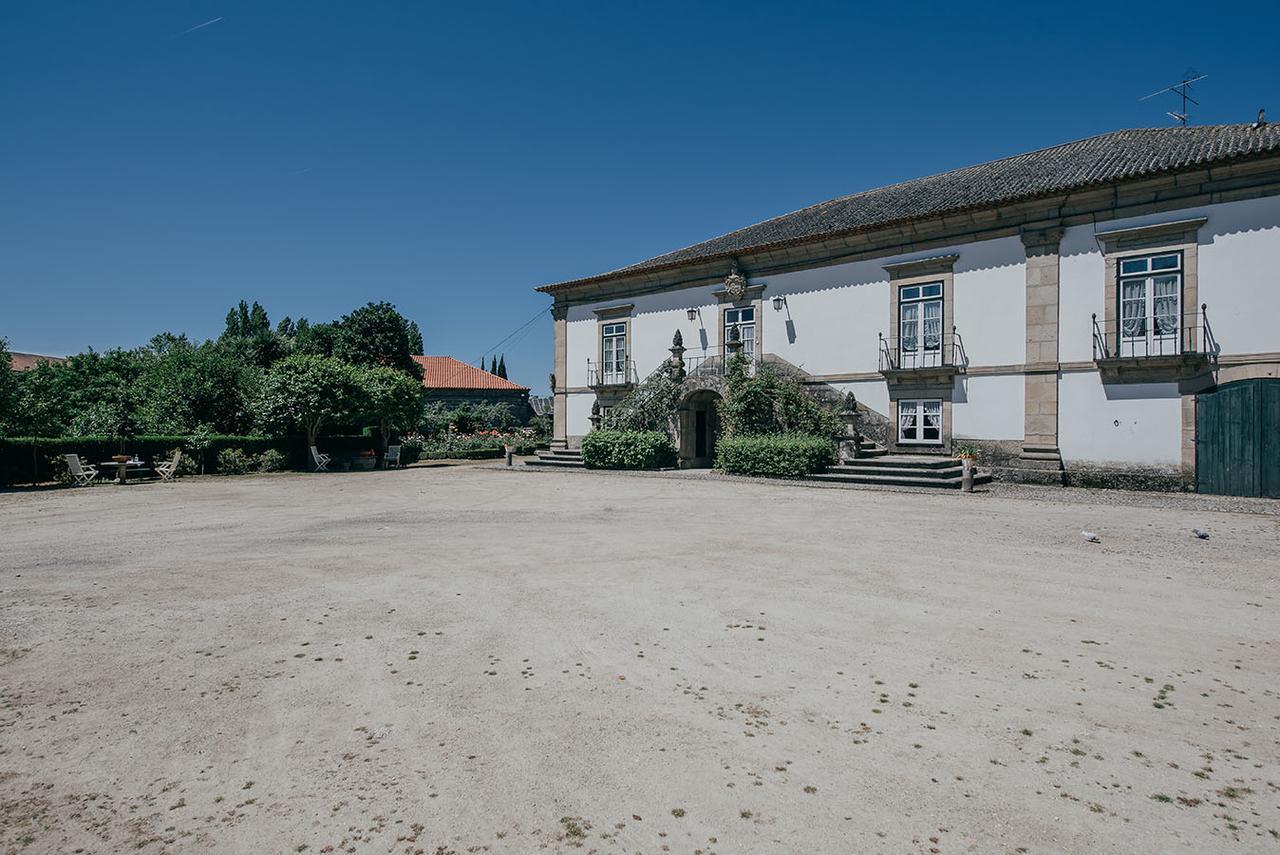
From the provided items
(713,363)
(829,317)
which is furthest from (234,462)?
(829,317)

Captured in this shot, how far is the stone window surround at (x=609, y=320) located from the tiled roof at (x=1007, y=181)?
1186 millimetres

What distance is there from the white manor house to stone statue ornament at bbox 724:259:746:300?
6cm

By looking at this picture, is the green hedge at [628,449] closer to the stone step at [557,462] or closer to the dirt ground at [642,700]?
the stone step at [557,462]

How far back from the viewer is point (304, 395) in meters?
22.9

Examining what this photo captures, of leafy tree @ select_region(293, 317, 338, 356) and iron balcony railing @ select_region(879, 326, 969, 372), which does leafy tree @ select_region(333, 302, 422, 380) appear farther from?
iron balcony railing @ select_region(879, 326, 969, 372)

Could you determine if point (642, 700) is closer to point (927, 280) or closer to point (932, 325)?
point (932, 325)

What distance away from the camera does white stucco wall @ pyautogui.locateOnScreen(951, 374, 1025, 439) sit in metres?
16.7

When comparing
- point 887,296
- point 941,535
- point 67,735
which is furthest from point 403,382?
point 67,735

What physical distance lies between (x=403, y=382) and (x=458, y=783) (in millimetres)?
25687

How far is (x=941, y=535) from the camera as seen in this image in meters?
8.93

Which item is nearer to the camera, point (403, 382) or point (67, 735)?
point (67, 735)

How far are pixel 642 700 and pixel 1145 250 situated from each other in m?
16.7

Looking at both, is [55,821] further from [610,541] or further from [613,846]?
[610,541]

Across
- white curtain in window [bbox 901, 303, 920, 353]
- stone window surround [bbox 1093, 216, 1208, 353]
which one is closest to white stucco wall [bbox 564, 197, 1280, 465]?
stone window surround [bbox 1093, 216, 1208, 353]
